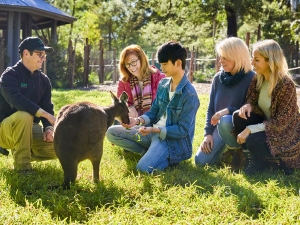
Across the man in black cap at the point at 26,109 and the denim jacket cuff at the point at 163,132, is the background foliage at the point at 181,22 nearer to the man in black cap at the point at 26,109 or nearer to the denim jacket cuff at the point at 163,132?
the denim jacket cuff at the point at 163,132

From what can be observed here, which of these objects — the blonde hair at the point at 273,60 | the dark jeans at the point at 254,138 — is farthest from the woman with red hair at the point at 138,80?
the blonde hair at the point at 273,60

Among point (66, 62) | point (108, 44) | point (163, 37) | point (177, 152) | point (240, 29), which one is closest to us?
point (177, 152)

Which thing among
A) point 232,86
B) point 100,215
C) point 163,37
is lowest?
point 100,215

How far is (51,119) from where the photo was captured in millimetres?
4926

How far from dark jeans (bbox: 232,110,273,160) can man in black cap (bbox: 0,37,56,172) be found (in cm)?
215

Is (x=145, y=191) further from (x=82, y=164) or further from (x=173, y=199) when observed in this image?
(x=82, y=164)

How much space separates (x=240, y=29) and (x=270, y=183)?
38804 millimetres

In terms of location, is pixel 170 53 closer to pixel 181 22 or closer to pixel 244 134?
pixel 244 134

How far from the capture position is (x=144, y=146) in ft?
19.1

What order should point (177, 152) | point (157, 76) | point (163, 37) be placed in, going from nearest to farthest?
1. point (177, 152)
2. point (157, 76)
3. point (163, 37)

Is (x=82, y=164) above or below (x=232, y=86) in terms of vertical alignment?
below

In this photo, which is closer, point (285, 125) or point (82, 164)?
point (285, 125)

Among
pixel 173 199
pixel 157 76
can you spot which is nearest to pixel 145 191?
pixel 173 199

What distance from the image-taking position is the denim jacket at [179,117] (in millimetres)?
5164
